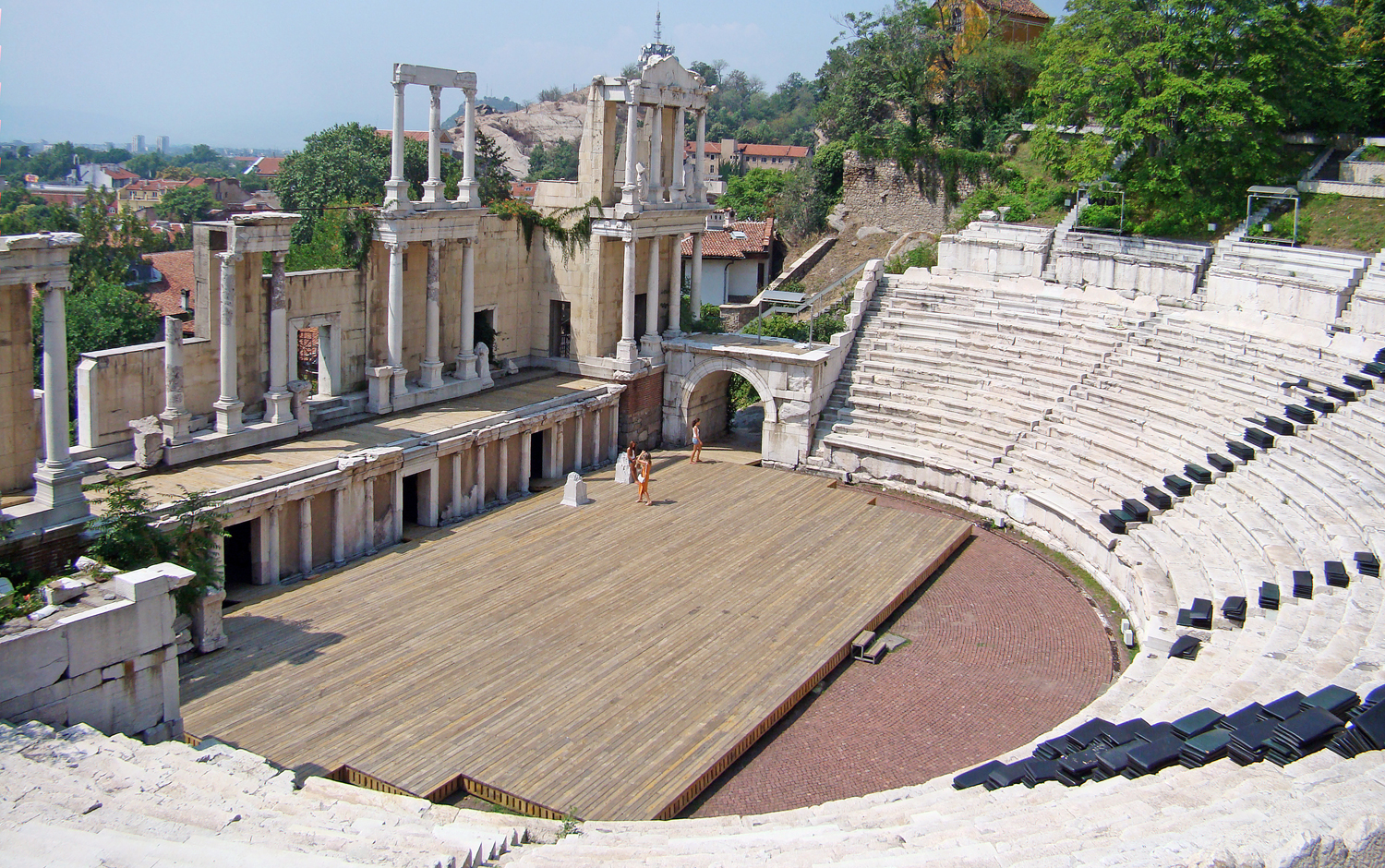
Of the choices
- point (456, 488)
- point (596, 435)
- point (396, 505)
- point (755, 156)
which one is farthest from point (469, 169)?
point (755, 156)

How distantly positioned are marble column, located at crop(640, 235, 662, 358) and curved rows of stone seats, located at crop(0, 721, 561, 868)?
18316mm

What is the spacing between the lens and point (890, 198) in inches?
1746

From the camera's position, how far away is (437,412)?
25594 mm

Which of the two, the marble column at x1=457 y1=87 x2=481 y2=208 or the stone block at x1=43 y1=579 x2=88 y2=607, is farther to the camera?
the marble column at x1=457 y1=87 x2=481 y2=208

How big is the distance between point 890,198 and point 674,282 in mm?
15186

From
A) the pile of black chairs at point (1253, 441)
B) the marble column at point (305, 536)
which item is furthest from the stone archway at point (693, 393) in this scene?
the marble column at point (305, 536)

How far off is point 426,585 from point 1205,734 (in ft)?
39.8

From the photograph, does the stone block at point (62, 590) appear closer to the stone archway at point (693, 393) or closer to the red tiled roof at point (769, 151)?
the stone archway at point (693, 393)

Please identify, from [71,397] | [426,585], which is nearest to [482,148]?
[71,397]

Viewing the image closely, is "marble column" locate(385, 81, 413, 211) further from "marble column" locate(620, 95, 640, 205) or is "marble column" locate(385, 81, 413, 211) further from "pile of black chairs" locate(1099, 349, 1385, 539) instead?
"pile of black chairs" locate(1099, 349, 1385, 539)

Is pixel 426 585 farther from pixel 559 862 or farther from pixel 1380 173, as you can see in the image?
pixel 1380 173

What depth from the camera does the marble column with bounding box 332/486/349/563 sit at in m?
21.2

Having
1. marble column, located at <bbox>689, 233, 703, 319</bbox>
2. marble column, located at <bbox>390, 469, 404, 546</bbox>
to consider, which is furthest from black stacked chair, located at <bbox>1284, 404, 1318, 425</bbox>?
marble column, located at <bbox>390, 469, 404, 546</bbox>

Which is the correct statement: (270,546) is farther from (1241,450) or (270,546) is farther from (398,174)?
(1241,450)
